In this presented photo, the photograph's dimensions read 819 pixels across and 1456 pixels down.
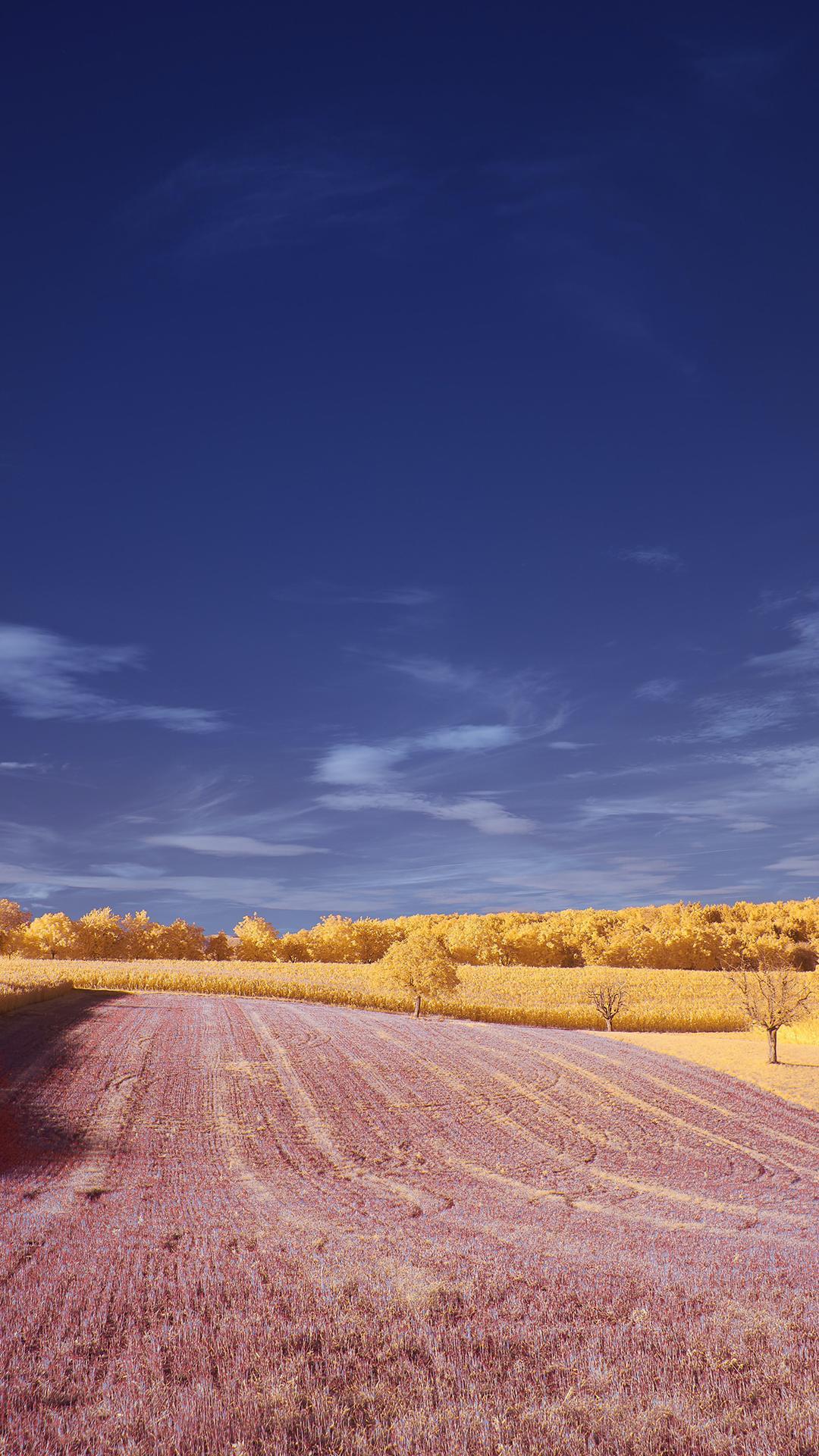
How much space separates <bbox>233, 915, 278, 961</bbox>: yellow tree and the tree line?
12 centimetres

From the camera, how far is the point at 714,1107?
30812mm

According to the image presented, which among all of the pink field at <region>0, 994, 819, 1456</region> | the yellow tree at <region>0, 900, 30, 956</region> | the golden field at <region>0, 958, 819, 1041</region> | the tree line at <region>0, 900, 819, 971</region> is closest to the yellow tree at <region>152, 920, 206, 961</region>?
the tree line at <region>0, 900, 819, 971</region>

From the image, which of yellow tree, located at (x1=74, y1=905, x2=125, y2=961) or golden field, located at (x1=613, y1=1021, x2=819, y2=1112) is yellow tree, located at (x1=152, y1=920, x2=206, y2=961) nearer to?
yellow tree, located at (x1=74, y1=905, x2=125, y2=961)

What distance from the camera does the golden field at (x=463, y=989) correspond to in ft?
197

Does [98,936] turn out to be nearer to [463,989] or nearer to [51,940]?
[51,940]

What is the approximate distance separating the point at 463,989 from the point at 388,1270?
225ft

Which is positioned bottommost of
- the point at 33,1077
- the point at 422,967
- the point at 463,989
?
the point at 463,989

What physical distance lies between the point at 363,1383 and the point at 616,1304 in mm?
3219

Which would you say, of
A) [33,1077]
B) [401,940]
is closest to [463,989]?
[401,940]

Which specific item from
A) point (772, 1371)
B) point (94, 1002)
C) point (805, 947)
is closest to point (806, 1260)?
point (772, 1371)

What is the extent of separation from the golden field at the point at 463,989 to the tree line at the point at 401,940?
25.4 metres

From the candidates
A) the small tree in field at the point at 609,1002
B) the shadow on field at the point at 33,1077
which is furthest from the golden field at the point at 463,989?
the shadow on field at the point at 33,1077

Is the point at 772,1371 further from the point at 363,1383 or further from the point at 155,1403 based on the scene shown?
the point at 155,1403

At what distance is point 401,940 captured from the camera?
106938 millimetres
